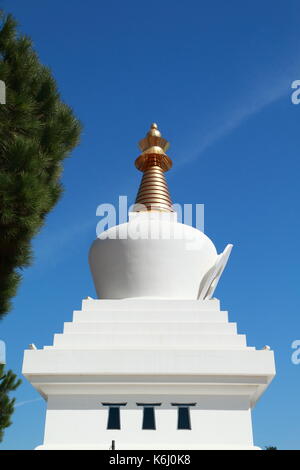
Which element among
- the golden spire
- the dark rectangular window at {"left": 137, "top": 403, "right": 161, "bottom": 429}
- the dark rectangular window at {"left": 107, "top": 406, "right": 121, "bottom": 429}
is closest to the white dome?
the golden spire

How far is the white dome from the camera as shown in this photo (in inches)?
409

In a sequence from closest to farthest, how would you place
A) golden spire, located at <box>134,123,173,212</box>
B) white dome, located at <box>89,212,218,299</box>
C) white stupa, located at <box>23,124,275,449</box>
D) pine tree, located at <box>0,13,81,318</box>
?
1. pine tree, located at <box>0,13,81,318</box>
2. white stupa, located at <box>23,124,275,449</box>
3. white dome, located at <box>89,212,218,299</box>
4. golden spire, located at <box>134,123,173,212</box>

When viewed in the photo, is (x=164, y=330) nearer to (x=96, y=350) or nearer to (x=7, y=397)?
(x=96, y=350)

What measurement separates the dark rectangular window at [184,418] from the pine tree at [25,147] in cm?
361

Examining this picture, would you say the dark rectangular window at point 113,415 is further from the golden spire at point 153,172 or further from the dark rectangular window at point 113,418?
the golden spire at point 153,172

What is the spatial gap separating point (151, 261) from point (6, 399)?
14.6 feet

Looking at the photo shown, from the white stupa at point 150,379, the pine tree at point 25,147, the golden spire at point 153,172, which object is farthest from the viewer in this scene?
the golden spire at point 153,172

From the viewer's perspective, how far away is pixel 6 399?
33.6 feet

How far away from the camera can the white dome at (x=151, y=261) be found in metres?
10.4

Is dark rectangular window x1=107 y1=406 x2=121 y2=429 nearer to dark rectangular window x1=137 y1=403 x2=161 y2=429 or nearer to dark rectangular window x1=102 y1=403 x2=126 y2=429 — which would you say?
dark rectangular window x1=102 y1=403 x2=126 y2=429

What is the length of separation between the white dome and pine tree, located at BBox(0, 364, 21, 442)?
268 cm

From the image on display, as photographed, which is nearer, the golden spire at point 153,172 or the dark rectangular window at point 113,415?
the dark rectangular window at point 113,415

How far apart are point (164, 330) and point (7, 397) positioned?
3994mm

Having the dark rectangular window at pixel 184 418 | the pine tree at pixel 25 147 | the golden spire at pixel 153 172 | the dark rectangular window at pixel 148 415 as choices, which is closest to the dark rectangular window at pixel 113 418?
the dark rectangular window at pixel 148 415
